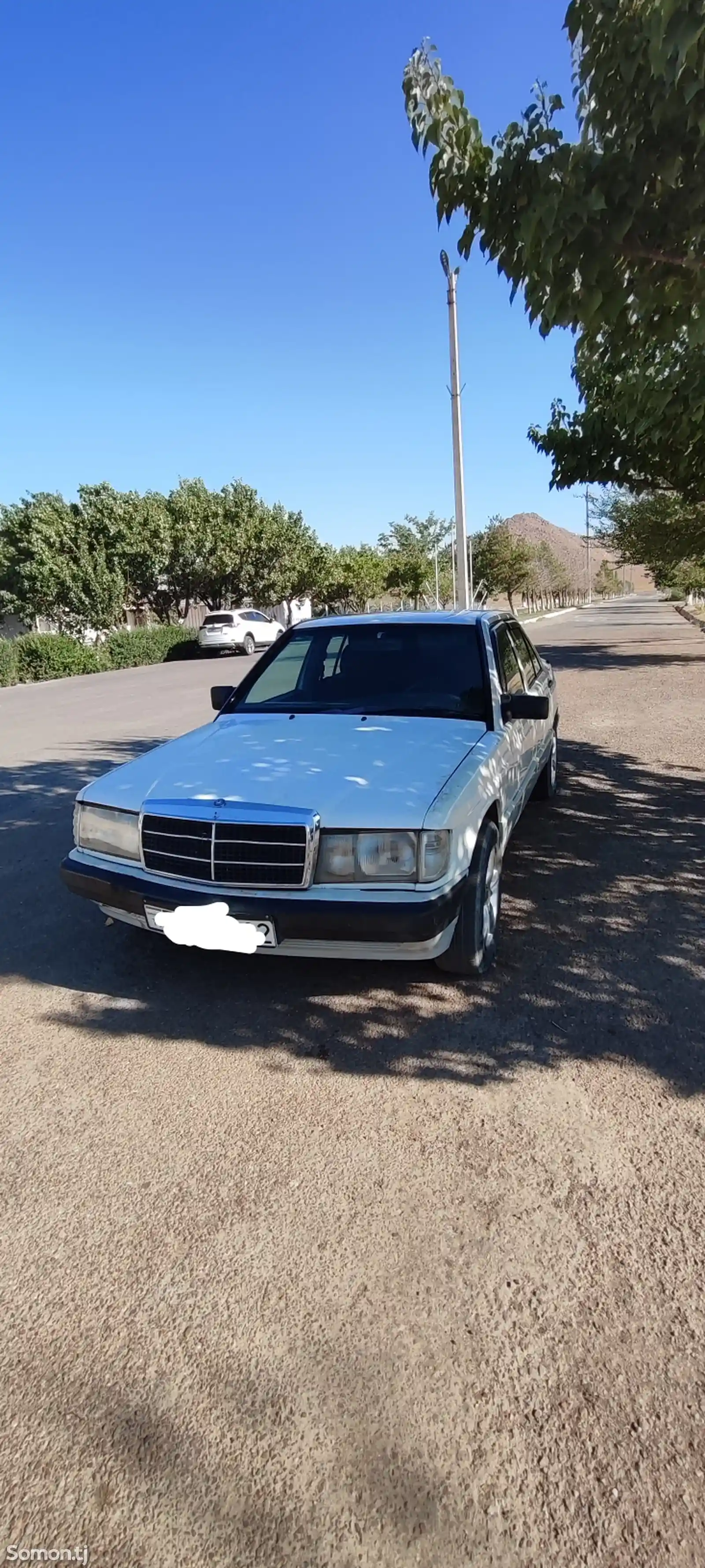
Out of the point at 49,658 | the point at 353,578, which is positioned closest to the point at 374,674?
the point at 49,658

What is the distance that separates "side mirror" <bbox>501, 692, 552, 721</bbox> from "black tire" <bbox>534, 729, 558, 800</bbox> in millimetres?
2196

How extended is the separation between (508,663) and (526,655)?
969 millimetres

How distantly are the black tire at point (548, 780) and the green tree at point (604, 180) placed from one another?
3.16 metres

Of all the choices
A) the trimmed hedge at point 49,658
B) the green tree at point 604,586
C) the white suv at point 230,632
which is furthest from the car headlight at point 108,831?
the green tree at point 604,586

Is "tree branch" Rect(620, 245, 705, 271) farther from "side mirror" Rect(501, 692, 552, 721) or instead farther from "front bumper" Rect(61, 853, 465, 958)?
"front bumper" Rect(61, 853, 465, 958)

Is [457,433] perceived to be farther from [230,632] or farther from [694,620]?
[694,620]

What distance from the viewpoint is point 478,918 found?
3.50 meters

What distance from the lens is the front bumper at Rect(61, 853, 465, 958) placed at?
118 inches

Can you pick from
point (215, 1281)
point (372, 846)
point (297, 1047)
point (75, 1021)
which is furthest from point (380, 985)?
point (215, 1281)

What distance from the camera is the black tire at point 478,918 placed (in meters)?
3.40

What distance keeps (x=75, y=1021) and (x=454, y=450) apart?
17.1m

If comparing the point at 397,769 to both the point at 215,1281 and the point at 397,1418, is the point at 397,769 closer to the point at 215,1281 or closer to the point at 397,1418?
the point at 215,1281

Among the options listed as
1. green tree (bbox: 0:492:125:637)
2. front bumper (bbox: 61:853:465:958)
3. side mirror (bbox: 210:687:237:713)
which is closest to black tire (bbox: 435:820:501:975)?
front bumper (bbox: 61:853:465:958)

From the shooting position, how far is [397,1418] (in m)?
1.74
